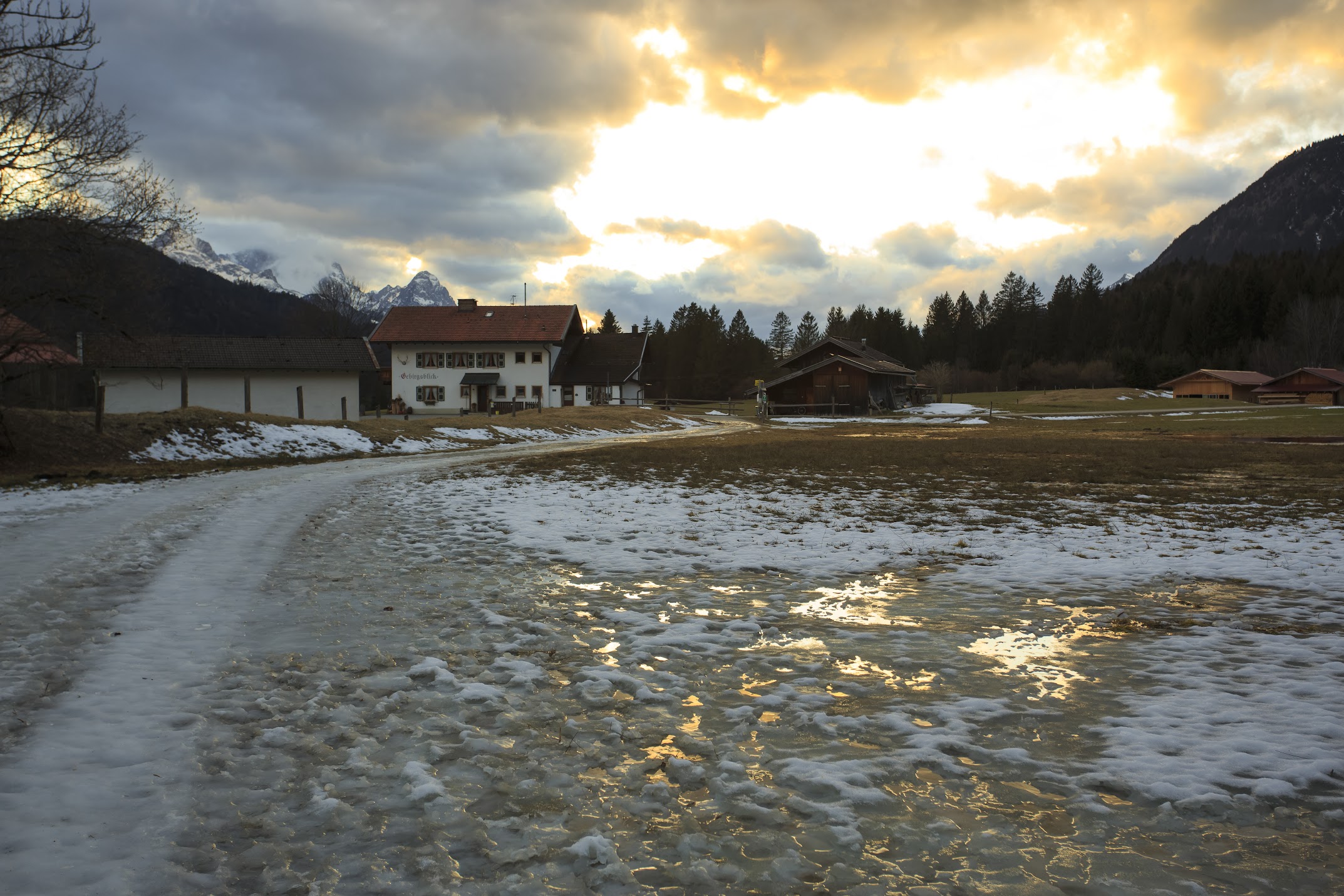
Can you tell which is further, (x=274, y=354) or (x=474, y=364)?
(x=474, y=364)

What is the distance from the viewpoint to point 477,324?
6794 cm

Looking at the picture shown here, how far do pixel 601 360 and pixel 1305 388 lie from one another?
71.3m

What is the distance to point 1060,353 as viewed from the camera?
13375 cm

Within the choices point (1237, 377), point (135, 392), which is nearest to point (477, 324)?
point (135, 392)

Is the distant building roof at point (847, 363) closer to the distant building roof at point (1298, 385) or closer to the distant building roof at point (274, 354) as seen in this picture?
the distant building roof at point (274, 354)

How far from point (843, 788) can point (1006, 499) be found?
10.9 m

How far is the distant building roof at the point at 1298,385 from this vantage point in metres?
75.8

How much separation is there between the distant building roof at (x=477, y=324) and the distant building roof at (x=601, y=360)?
3.33 m

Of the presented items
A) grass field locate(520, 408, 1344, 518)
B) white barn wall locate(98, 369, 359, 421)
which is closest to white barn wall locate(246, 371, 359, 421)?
white barn wall locate(98, 369, 359, 421)

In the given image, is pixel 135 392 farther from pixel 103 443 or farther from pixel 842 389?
pixel 842 389

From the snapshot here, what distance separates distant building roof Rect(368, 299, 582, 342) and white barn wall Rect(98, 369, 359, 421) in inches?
699

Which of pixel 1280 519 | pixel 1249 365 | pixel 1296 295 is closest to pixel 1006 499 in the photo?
pixel 1280 519

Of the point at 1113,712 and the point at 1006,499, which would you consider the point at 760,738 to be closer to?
the point at 1113,712

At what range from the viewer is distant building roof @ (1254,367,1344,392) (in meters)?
75.8
